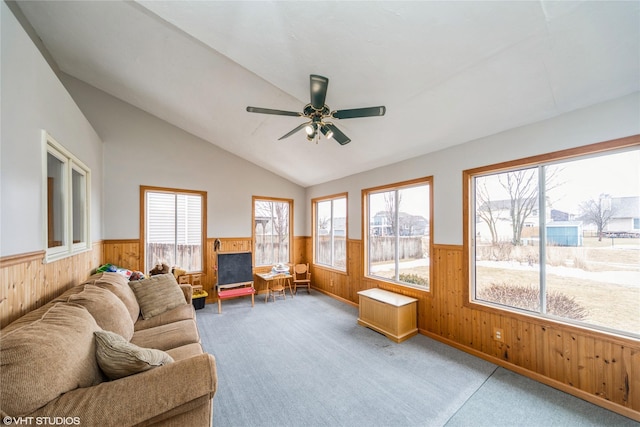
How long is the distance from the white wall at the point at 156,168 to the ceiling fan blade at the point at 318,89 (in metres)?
3.76

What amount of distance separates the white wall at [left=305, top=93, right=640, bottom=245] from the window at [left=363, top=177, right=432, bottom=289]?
186 mm

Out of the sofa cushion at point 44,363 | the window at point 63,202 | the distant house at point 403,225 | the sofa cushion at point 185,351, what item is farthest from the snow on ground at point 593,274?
the window at point 63,202

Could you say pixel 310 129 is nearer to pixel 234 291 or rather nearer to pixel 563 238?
pixel 563 238

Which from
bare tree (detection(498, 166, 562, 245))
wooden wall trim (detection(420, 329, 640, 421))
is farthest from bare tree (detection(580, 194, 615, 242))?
wooden wall trim (detection(420, 329, 640, 421))

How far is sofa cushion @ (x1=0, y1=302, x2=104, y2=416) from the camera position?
3.41 feet

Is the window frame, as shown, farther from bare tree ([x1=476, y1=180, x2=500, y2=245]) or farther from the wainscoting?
bare tree ([x1=476, y1=180, x2=500, y2=245])

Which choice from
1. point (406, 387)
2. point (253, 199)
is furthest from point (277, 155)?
point (406, 387)

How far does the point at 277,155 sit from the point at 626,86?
449 centimetres

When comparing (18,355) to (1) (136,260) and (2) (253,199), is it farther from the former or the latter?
(2) (253,199)

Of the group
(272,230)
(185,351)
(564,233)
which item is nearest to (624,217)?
(564,233)

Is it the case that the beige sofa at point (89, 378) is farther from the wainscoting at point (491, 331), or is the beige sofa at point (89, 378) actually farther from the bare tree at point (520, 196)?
the bare tree at point (520, 196)

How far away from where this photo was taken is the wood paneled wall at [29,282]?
159 cm

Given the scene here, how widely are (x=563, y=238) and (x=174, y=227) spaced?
6024 millimetres

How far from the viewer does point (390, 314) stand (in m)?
A: 3.42
